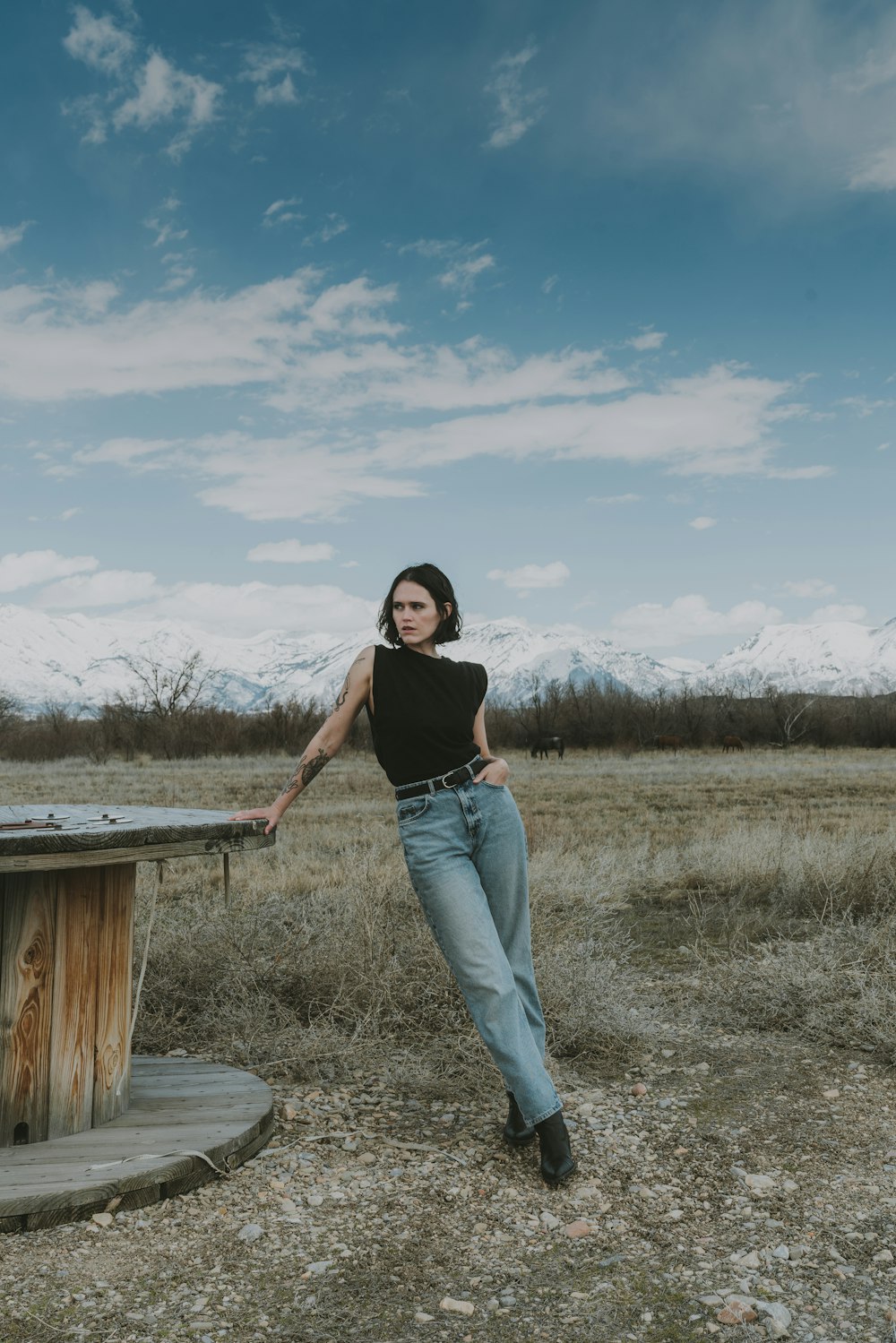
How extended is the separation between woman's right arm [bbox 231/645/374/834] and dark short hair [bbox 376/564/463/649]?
0.13m

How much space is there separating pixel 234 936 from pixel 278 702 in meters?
31.7

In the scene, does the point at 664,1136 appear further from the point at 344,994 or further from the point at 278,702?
the point at 278,702

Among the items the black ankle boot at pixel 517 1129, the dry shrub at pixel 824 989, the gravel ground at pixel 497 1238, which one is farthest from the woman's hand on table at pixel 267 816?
the dry shrub at pixel 824 989

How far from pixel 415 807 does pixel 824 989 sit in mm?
2979

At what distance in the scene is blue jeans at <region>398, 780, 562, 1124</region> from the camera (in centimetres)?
341

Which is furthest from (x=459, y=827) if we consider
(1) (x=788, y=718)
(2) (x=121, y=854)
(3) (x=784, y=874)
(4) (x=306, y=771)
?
(1) (x=788, y=718)

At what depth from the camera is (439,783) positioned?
352cm

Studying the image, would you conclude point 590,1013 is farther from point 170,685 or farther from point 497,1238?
point 170,685

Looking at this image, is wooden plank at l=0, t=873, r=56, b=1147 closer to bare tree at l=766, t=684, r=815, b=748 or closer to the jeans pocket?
the jeans pocket

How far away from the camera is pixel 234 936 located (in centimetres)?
543

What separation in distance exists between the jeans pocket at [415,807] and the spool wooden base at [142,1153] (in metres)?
1.25

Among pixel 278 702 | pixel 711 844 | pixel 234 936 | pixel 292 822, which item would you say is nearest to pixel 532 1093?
pixel 234 936

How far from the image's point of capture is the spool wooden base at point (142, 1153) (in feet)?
10.2

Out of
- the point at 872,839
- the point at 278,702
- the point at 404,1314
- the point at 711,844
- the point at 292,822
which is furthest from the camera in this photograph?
the point at 278,702
